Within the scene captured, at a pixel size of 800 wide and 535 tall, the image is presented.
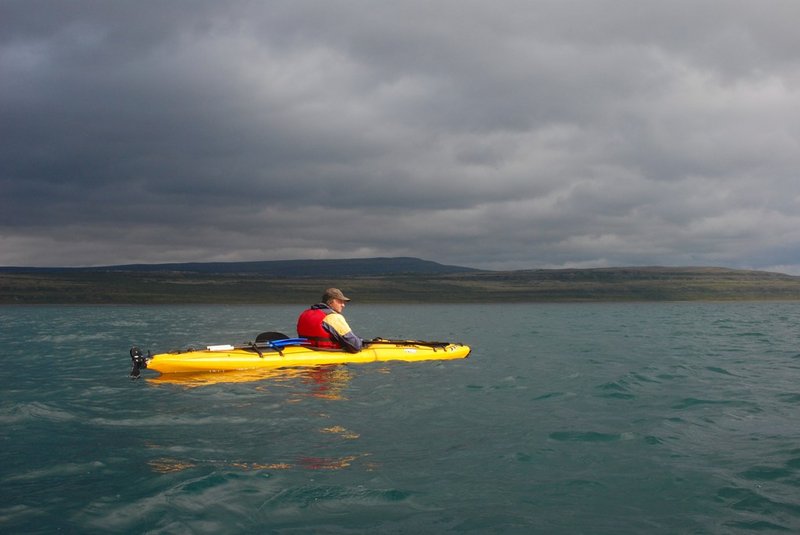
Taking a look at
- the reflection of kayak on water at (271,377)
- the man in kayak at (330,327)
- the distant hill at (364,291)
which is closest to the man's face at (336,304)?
the man in kayak at (330,327)

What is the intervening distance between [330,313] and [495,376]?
524cm

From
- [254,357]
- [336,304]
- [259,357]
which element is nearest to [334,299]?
[336,304]

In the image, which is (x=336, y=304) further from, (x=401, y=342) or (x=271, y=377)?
(x=401, y=342)

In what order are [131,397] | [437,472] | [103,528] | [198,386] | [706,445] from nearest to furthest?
[103,528] < [437,472] < [706,445] < [131,397] < [198,386]

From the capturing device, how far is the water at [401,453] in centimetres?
689

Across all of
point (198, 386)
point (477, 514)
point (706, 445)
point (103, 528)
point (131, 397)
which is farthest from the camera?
point (198, 386)

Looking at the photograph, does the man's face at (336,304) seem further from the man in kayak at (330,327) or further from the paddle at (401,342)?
the paddle at (401,342)

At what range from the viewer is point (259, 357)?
17.6 meters

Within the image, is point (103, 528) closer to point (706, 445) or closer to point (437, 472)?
point (437, 472)

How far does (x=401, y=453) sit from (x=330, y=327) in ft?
30.7

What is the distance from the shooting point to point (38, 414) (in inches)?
481

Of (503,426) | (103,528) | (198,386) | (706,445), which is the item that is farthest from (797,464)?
(198,386)

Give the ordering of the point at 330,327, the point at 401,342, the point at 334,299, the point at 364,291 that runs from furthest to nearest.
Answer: the point at 364,291
the point at 401,342
the point at 330,327
the point at 334,299

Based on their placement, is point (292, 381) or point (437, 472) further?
point (292, 381)
